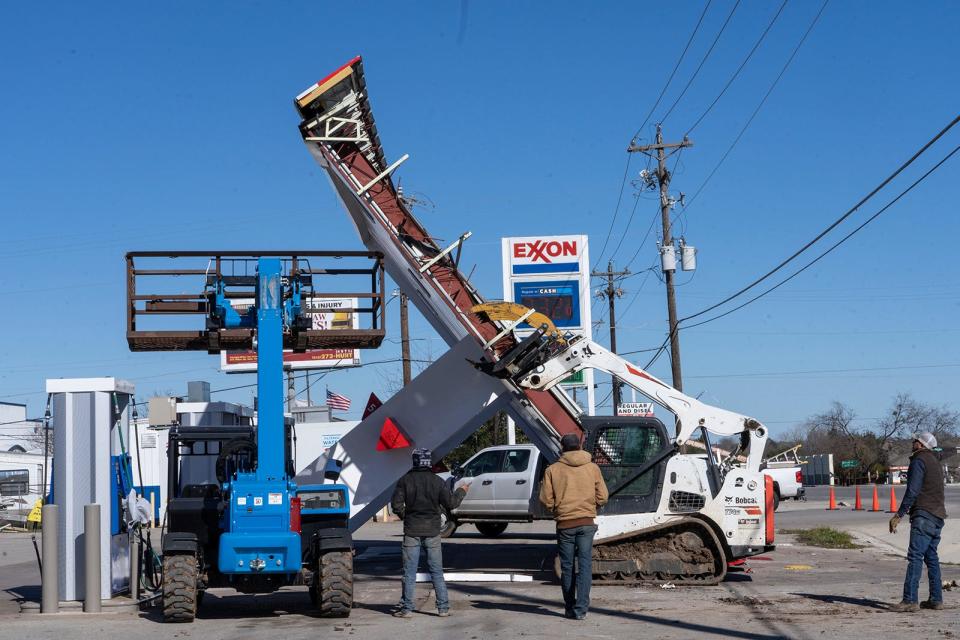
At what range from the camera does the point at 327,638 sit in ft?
31.9

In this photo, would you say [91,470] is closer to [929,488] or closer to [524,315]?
[524,315]

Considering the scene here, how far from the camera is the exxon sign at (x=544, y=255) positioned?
27469mm

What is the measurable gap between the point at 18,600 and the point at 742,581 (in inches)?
360

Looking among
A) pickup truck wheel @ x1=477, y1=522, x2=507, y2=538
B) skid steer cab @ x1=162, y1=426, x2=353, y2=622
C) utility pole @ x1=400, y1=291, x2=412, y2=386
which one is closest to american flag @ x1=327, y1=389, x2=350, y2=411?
utility pole @ x1=400, y1=291, x2=412, y2=386

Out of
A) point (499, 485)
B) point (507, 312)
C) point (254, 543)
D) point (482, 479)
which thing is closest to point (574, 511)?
point (254, 543)

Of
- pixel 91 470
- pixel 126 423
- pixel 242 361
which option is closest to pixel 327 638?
pixel 91 470

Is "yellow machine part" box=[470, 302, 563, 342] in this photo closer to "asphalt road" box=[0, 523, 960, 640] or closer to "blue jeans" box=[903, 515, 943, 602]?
"asphalt road" box=[0, 523, 960, 640]

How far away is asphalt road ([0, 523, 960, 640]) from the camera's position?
32.2 feet

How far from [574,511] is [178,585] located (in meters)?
4.00

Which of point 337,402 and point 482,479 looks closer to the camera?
point 482,479

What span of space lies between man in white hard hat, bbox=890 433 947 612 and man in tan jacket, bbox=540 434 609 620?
9.81 feet

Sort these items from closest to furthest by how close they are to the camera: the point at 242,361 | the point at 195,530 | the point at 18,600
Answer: the point at 195,530
the point at 18,600
the point at 242,361

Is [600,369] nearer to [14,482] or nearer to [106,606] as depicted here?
[106,606]

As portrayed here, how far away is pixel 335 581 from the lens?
35.6ft
